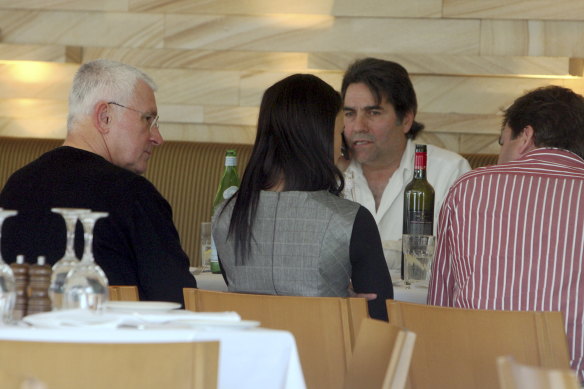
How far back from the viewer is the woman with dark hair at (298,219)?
2332 mm

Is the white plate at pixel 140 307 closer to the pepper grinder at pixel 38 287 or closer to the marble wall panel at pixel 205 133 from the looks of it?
the pepper grinder at pixel 38 287

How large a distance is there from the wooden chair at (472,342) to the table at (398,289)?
0.63 m

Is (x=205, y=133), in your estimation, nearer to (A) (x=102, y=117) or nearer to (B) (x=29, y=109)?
(B) (x=29, y=109)

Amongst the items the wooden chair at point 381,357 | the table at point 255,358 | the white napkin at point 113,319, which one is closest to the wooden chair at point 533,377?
the wooden chair at point 381,357

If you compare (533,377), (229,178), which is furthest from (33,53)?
(533,377)

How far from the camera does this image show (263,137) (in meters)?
2.46

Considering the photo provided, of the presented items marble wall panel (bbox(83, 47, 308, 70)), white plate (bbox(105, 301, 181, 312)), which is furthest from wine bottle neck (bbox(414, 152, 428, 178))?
marble wall panel (bbox(83, 47, 308, 70))

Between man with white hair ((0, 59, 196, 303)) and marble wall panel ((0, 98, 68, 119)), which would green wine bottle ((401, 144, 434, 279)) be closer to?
man with white hair ((0, 59, 196, 303))

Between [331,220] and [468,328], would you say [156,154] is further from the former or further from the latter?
[468,328]

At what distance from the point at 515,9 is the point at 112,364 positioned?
363 centimetres

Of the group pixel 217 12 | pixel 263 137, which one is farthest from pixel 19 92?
pixel 263 137

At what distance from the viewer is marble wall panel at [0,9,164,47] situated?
4.80m

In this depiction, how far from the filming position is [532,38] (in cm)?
455

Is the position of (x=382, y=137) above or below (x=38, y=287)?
above
